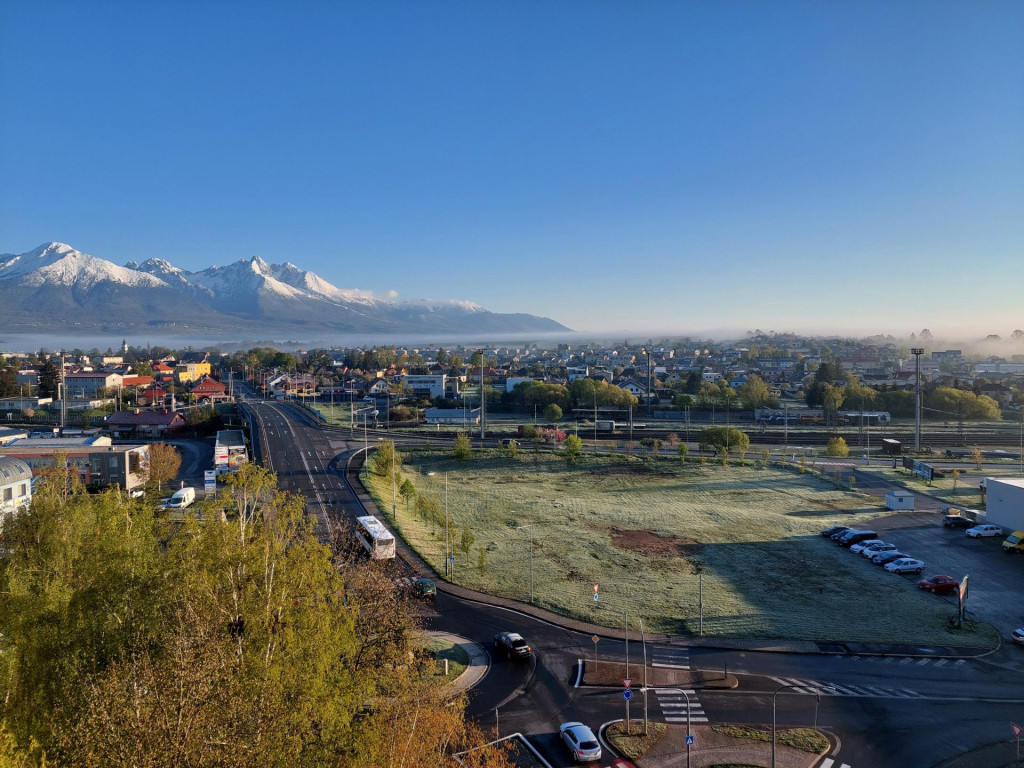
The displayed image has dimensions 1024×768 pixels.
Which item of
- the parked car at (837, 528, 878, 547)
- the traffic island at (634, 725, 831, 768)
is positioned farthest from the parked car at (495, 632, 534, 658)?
the parked car at (837, 528, 878, 547)

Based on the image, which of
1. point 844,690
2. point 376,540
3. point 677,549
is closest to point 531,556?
point 376,540

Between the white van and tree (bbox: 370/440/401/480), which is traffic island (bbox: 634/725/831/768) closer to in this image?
the white van

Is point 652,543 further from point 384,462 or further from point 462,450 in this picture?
point 462,450

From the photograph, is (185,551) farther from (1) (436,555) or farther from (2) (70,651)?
(1) (436,555)

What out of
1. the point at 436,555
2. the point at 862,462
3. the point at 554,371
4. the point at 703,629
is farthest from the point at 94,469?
the point at 554,371

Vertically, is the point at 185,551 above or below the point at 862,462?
above

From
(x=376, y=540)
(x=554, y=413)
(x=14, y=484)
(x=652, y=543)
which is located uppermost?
(x=554, y=413)
